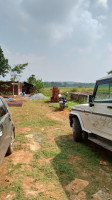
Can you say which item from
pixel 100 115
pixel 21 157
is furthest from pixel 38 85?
pixel 100 115

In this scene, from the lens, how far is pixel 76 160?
3.44 meters

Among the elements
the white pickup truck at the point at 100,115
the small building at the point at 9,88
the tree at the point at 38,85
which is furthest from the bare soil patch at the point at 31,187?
the tree at the point at 38,85

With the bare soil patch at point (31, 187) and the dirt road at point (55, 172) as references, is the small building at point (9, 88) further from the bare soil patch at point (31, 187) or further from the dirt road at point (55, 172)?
the bare soil patch at point (31, 187)

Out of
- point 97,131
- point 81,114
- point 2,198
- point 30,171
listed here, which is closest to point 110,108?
point 97,131

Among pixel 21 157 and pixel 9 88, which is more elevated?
pixel 9 88

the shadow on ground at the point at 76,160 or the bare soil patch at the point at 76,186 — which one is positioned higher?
the shadow on ground at the point at 76,160

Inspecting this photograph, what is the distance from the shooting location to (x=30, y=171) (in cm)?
297

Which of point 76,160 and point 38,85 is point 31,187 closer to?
point 76,160

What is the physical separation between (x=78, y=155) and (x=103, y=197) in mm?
1471

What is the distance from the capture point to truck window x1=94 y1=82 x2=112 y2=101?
11.0 feet

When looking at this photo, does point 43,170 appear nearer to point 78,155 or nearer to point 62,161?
point 62,161

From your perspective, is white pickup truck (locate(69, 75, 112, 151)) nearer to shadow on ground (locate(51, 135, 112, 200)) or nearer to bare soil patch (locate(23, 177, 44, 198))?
shadow on ground (locate(51, 135, 112, 200))

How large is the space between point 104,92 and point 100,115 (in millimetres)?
645

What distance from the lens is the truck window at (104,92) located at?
11.0ft
